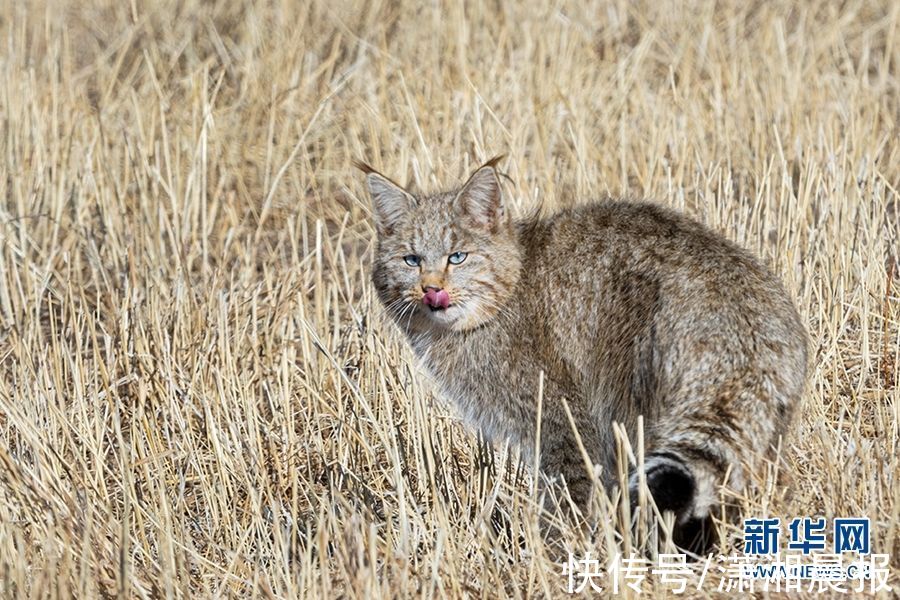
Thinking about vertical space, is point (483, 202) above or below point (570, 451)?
above

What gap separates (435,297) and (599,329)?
63 centimetres

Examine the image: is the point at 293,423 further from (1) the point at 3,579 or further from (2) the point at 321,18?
(2) the point at 321,18

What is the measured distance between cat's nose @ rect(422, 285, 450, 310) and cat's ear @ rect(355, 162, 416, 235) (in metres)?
0.41

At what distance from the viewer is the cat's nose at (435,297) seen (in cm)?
470

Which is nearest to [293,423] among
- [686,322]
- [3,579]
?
Result: [3,579]

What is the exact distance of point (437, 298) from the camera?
4.70 metres

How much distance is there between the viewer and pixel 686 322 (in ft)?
13.2

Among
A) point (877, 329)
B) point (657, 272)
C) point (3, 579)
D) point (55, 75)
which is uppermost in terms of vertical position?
point (55, 75)

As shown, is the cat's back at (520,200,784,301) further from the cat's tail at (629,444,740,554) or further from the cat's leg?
the cat's tail at (629,444,740,554)

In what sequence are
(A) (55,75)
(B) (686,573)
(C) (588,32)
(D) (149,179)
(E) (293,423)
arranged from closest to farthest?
(B) (686,573), (E) (293,423), (D) (149,179), (A) (55,75), (C) (588,32)

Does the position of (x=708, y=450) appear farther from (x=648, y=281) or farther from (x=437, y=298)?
(x=437, y=298)

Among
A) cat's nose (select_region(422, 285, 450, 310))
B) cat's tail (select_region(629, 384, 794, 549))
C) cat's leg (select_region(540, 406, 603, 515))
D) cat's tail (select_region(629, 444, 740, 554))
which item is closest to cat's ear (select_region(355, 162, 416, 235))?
cat's nose (select_region(422, 285, 450, 310))

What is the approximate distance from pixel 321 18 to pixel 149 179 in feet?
7.45

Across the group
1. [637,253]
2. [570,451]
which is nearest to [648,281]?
[637,253]
